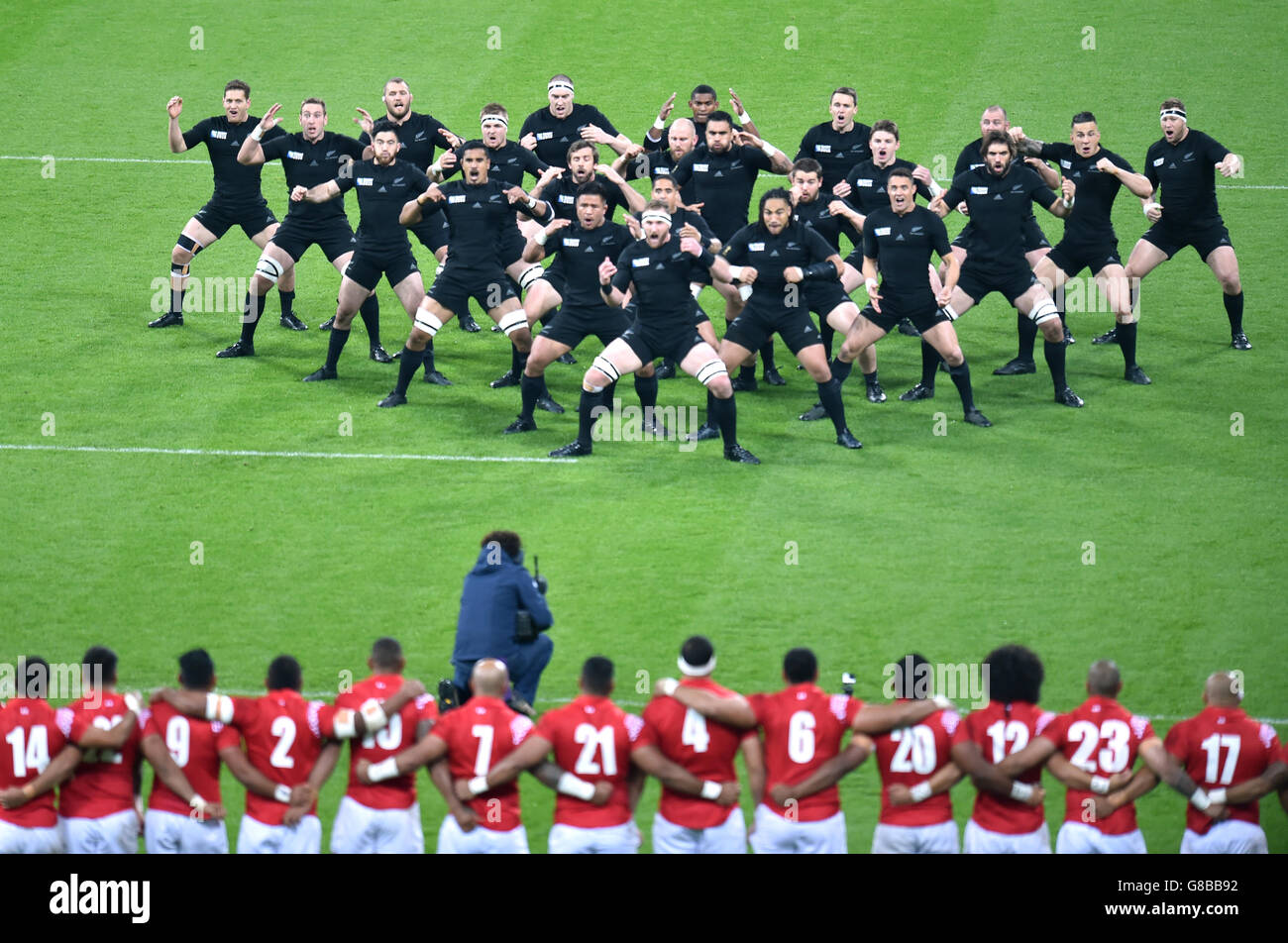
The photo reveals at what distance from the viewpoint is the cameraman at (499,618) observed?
36.4ft

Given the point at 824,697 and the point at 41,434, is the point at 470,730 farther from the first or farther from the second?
the point at 41,434

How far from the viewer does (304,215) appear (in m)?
17.6

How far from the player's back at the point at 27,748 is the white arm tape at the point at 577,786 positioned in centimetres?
261

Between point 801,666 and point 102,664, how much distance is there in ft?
12.1

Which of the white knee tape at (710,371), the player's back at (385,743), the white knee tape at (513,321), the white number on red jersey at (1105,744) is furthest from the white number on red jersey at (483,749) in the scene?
the white knee tape at (513,321)

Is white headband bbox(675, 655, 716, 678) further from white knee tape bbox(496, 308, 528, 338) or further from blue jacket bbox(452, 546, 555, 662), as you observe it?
white knee tape bbox(496, 308, 528, 338)

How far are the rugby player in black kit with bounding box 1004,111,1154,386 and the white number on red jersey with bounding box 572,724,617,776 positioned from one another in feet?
31.4

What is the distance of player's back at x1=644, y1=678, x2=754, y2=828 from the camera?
9.10m

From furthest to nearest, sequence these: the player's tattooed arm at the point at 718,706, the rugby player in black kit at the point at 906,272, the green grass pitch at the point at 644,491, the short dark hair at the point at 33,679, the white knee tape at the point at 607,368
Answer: the rugby player in black kit at the point at 906,272 < the white knee tape at the point at 607,368 < the green grass pitch at the point at 644,491 < the short dark hair at the point at 33,679 < the player's tattooed arm at the point at 718,706

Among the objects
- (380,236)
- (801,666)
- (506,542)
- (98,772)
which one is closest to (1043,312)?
(380,236)

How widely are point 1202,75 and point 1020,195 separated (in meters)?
9.92

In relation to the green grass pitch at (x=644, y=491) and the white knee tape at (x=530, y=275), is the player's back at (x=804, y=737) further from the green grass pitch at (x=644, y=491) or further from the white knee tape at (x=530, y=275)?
the white knee tape at (x=530, y=275)

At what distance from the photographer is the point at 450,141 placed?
60.1ft

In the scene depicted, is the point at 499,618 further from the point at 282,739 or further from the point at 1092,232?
the point at 1092,232
